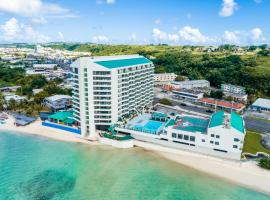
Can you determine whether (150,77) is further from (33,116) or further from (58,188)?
(58,188)

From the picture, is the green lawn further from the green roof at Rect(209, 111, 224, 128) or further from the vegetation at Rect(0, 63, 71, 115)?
the vegetation at Rect(0, 63, 71, 115)

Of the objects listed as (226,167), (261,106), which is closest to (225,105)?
(261,106)

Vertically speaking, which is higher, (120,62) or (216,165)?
(120,62)

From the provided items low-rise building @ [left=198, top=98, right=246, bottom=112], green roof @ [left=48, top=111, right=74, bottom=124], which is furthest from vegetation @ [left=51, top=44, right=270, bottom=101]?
green roof @ [left=48, top=111, right=74, bottom=124]

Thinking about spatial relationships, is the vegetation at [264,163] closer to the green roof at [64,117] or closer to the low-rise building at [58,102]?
the green roof at [64,117]

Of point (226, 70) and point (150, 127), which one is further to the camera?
point (226, 70)

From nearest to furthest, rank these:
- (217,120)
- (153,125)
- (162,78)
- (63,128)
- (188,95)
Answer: (217,120)
(153,125)
(63,128)
(188,95)
(162,78)

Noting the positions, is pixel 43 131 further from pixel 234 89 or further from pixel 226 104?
pixel 234 89
